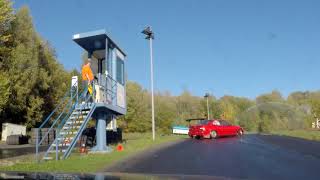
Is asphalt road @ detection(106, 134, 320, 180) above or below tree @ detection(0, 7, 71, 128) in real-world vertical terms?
below

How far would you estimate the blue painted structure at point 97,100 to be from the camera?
798 inches

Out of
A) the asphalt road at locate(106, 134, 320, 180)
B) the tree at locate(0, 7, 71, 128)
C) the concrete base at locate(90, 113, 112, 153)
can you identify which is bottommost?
the asphalt road at locate(106, 134, 320, 180)

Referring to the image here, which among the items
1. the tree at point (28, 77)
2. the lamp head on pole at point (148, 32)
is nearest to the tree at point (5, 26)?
the tree at point (28, 77)

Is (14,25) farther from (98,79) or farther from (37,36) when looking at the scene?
(98,79)

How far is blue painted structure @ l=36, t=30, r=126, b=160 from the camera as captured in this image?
20281 millimetres

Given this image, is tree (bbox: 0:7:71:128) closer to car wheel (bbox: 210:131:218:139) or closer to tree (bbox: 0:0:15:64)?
tree (bbox: 0:0:15:64)

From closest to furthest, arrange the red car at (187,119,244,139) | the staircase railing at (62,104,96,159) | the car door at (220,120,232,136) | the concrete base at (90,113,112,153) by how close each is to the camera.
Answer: the staircase railing at (62,104,96,159) → the concrete base at (90,113,112,153) → the red car at (187,119,244,139) → the car door at (220,120,232,136)

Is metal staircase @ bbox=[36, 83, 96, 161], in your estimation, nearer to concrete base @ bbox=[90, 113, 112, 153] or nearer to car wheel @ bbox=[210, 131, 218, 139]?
concrete base @ bbox=[90, 113, 112, 153]

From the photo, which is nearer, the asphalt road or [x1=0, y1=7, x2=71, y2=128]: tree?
the asphalt road

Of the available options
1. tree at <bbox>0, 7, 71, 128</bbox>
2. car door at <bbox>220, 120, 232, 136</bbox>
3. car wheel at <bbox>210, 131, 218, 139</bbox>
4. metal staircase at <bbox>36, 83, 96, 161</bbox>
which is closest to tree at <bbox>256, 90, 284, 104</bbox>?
tree at <bbox>0, 7, 71, 128</bbox>

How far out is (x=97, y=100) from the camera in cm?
2253

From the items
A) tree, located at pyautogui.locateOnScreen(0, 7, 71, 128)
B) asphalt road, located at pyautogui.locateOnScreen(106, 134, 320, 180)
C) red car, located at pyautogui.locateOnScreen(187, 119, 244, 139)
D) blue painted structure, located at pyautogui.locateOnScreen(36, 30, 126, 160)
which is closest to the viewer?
asphalt road, located at pyautogui.locateOnScreen(106, 134, 320, 180)

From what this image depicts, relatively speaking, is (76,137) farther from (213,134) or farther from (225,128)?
(225,128)

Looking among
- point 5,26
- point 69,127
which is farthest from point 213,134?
point 5,26
